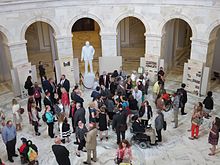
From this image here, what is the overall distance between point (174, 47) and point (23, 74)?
8.55 meters

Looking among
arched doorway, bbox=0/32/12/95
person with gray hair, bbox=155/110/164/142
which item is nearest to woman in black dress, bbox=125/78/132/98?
person with gray hair, bbox=155/110/164/142

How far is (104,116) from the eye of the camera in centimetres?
1116

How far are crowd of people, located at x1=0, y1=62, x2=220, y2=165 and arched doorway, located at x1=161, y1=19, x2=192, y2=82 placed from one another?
264cm

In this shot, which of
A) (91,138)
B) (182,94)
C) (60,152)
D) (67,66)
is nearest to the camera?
(60,152)

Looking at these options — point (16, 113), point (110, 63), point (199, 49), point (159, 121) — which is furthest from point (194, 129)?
point (16, 113)

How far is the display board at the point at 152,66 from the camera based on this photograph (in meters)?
15.8

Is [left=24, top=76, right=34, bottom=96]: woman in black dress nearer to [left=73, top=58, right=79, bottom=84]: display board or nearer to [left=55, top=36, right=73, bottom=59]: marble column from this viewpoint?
[left=55, top=36, right=73, bottom=59]: marble column

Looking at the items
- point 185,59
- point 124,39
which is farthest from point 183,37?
point 124,39

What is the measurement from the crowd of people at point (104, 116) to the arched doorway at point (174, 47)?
2.64m

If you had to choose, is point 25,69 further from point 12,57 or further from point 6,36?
point 6,36

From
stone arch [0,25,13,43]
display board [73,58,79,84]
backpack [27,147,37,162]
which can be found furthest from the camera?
display board [73,58,79,84]

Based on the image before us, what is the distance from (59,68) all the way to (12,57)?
7.70 ft

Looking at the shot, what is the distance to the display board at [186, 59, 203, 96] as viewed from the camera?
14750 millimetres

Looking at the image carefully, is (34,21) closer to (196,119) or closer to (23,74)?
(23,74)
